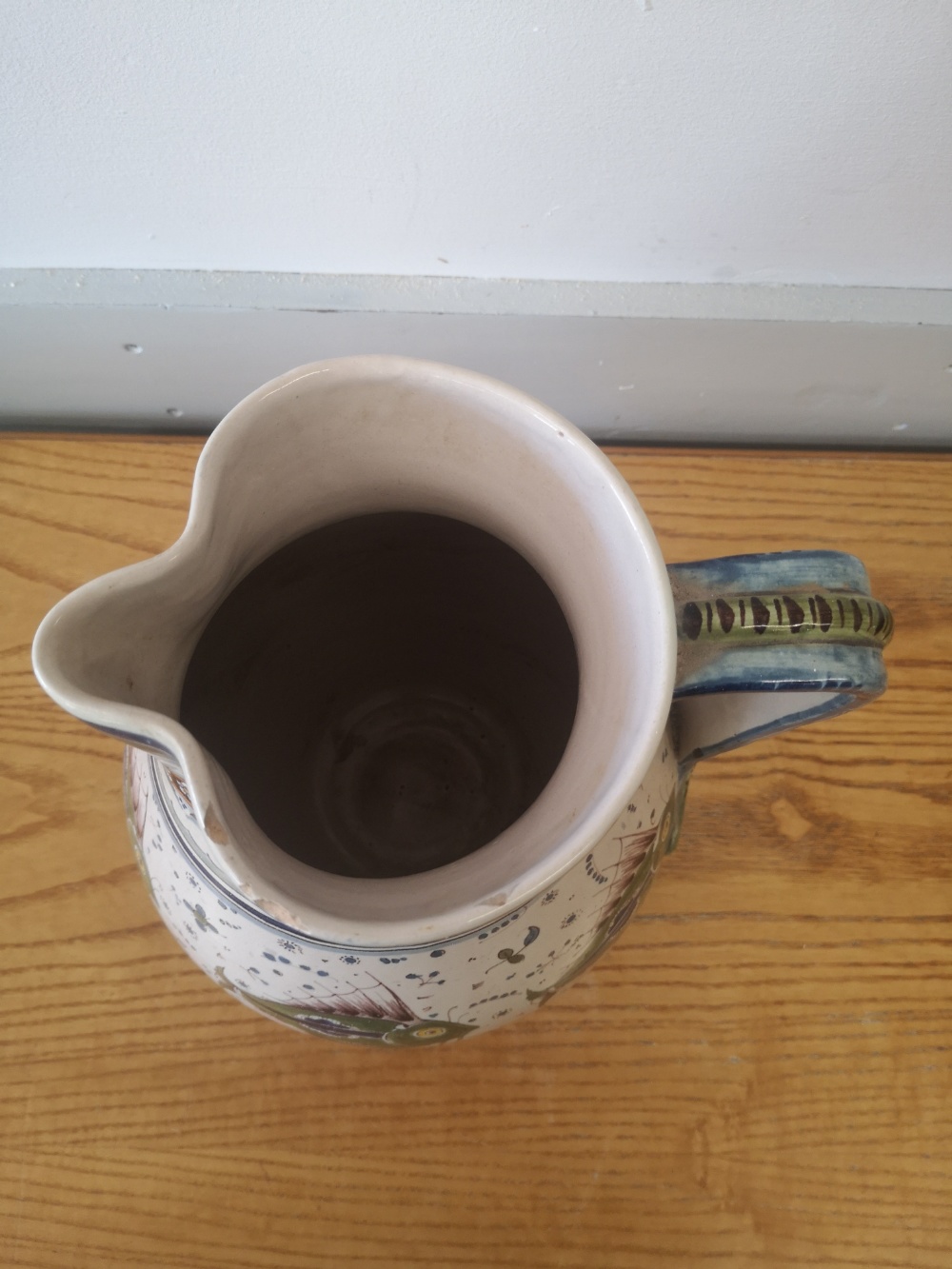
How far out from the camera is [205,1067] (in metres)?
0.47

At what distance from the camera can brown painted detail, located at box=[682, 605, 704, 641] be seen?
28cm

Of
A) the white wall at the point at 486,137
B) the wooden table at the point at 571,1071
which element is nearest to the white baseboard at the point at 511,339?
the white wall at the point at 486,137

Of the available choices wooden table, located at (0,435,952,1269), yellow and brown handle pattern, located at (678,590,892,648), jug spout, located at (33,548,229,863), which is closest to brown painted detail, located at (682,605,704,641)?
yellow and brown handle pattern, located at (678,590,892,648)

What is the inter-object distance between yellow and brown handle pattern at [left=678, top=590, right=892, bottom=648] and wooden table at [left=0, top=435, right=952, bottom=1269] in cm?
27

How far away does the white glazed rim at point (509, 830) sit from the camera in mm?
215

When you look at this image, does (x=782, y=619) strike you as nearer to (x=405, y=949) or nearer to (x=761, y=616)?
(x=761, y=616)

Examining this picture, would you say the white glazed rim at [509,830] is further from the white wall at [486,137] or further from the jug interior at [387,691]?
the white wall at [486,137]

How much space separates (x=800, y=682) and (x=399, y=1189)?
357mm

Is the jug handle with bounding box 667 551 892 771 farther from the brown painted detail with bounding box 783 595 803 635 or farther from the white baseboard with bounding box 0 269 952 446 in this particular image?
the white baseboard with bounding box 0 269 952 446

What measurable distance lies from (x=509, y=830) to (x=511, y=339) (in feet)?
1.43

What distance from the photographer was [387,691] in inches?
18.0

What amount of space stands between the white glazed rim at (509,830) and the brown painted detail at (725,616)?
0.03 metres

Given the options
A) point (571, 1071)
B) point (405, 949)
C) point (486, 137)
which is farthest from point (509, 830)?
point (486, 137)

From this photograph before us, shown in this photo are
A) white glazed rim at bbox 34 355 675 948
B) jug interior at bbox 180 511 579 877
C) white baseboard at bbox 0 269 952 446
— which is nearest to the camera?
white glazed rim at bbox 34 355 675 948
